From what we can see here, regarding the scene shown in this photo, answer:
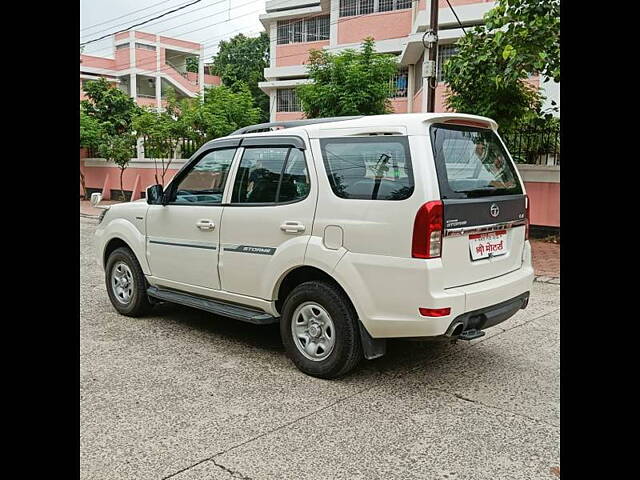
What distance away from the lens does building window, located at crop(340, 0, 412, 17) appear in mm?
24237

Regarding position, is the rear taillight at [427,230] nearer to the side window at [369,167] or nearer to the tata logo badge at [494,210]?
the side window at [369,167]

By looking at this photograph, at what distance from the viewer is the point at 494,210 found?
4.36 metres

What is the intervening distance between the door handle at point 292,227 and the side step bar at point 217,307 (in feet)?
2.48

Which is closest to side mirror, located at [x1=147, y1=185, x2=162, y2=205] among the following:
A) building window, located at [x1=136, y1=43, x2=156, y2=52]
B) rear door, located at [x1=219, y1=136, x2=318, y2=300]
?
rear door, located at [x1=219, y1=136, x2=318, y2=300]

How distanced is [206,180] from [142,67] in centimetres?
4062

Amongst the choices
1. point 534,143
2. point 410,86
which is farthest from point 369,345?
point 410,86

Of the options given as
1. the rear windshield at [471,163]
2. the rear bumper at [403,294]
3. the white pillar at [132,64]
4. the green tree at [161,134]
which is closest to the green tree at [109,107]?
the green tree at [161,134]

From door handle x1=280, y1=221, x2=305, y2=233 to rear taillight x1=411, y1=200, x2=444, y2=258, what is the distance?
0.99 metres

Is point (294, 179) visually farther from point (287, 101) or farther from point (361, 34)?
point (287, 101)
